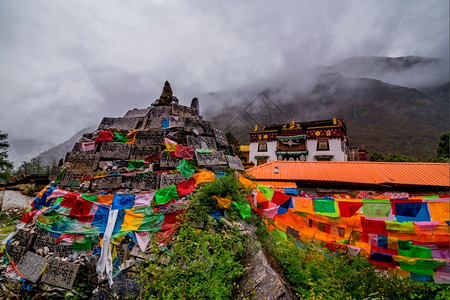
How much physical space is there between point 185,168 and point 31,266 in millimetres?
4870

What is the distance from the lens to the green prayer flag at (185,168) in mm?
7168

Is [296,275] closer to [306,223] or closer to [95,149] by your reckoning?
[306,223]

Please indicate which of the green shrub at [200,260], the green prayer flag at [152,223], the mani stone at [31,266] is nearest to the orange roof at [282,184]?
the green shrub at [200,260]

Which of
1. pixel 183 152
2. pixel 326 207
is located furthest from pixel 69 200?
pixel 326 207

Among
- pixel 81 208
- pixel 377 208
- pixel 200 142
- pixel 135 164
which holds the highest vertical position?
pixel 200 142

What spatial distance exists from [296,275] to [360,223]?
13.4 feet

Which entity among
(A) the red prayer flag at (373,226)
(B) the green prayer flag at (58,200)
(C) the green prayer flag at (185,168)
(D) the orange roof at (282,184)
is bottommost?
(A) the red prayer flag at (373,226)

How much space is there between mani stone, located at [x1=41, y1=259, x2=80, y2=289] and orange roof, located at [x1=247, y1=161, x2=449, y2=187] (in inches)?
528

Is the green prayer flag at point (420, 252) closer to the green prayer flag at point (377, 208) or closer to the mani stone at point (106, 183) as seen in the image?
the green prayer flag at point (377, 208)

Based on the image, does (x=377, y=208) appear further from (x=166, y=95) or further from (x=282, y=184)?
(x=166, y=95)

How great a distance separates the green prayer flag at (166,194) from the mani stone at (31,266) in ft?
10.7

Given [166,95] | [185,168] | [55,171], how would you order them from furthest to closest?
[166,95]
[55,171]
[185,168]

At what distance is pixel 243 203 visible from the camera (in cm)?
605

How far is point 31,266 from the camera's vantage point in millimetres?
5621
